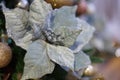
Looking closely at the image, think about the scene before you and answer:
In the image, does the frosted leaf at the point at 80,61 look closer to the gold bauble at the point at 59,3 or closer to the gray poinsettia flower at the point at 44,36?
the gray poinsettia flower at the point at 44,36

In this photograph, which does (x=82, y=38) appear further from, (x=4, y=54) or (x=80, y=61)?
(x=4, y=54)

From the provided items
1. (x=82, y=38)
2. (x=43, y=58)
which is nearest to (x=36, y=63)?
(x=43, y=58)

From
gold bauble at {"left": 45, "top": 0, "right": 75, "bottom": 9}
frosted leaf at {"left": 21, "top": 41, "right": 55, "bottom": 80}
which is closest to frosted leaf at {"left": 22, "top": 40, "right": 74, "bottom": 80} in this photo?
frosted leaf at {"left": 21, "top": 41, "right": 55, "bottom": 80}

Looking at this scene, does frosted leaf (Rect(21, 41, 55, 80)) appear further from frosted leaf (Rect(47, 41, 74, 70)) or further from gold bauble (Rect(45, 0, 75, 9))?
gold bauble (Rect(45, 0, 75, 9))

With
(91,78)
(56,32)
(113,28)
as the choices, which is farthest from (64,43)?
(113,28)

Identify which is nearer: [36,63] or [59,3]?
[36,63]
